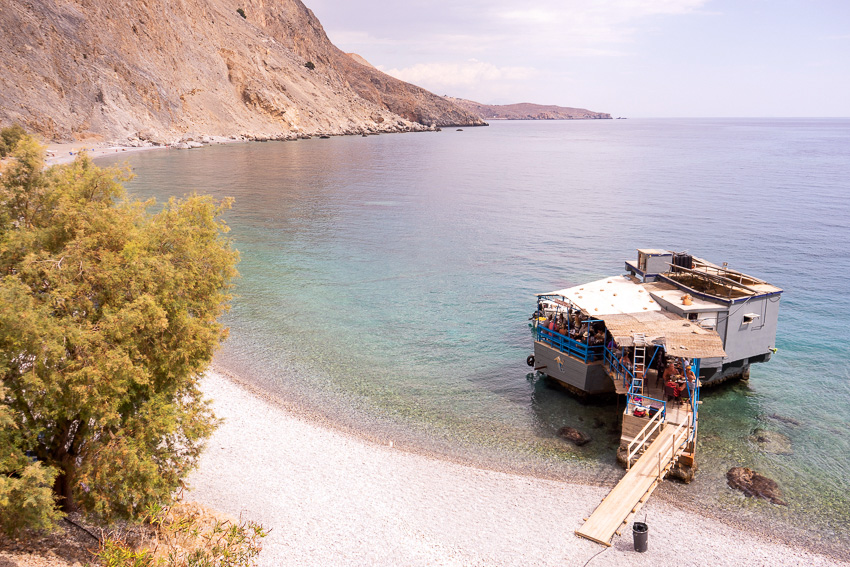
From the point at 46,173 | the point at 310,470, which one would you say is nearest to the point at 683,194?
the point at 310,470

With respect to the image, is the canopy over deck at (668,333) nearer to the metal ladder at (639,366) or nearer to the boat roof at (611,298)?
the metal ladder at (639,366)

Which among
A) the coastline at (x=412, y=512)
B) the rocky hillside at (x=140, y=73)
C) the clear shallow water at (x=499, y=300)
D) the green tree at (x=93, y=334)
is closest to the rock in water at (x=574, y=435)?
the clear shallow water at (x=499, y=300)

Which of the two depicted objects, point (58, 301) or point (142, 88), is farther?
point (142, 88)

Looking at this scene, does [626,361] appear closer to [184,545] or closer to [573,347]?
[573,347]

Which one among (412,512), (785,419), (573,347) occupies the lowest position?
(412,512)

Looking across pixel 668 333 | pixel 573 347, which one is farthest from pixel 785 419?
pixel 573 347

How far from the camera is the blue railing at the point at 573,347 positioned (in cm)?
2569

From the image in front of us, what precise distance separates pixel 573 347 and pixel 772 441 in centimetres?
825

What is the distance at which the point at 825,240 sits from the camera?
5847 centimetres

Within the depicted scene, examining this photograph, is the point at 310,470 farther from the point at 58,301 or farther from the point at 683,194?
the point at 683,194

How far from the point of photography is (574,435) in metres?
23.2

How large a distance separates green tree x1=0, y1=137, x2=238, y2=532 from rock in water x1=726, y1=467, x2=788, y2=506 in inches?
671

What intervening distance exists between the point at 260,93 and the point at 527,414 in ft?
548

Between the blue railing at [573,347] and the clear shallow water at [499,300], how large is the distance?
2131 millimetres
